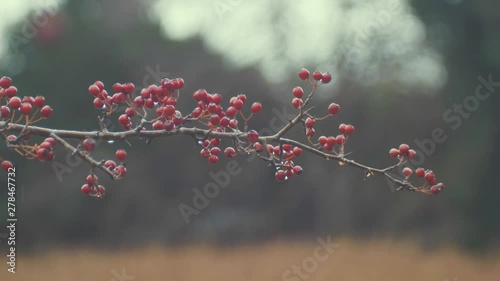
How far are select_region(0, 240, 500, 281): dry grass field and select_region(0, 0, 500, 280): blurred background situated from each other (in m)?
0.02

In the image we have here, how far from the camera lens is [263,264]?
333 inches

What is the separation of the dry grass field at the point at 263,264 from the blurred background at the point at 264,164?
24 mm

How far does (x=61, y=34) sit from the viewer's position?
26.6ft

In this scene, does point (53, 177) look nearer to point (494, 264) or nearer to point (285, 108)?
point (285, 108)

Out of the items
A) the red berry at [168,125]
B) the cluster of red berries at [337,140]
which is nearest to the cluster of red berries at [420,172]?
the cluster of red berries at [337,140]

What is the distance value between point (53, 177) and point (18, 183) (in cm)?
42

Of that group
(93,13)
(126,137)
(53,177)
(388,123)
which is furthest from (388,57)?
(126,137)

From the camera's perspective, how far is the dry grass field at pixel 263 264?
8109 millimetres

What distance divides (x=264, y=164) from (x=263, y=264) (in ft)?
3.86

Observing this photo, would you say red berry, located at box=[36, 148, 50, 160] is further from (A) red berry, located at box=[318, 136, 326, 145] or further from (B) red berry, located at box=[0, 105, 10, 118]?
(A) red berry, located at box=[318, 136, 326, 145]

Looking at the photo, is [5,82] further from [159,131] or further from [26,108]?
[159,131]

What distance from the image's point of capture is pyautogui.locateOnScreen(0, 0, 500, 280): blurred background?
8.16m

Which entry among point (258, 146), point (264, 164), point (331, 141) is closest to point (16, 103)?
point (258, 146)

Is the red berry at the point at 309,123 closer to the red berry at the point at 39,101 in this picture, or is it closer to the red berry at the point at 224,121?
the red berry at the point at 224,121
